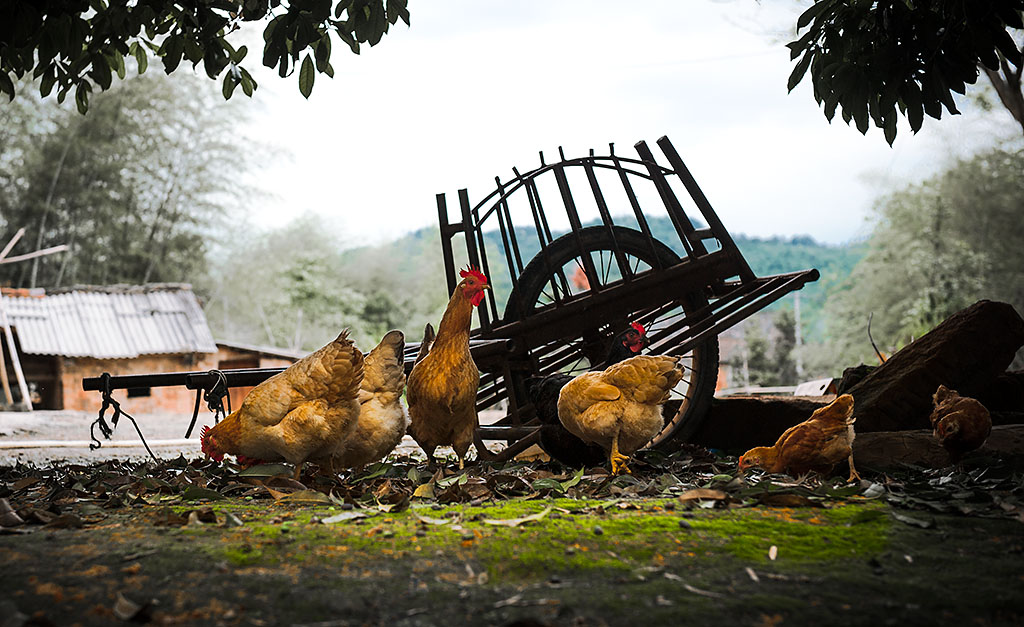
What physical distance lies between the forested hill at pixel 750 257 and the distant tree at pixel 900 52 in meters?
18.4

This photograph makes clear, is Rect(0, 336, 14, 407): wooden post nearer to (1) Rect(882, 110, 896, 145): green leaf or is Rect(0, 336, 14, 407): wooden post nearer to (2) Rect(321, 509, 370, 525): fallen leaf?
(2) Rect(321, 509, 370, 525): fallen leaf

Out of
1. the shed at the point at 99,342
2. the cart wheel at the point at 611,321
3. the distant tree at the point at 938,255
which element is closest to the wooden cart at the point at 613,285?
the cart wheel at the point at 611,321

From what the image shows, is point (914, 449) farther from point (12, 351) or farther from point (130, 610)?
point (12, 351)

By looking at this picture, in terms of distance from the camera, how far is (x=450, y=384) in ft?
11.7

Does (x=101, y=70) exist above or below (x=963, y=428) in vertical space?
above

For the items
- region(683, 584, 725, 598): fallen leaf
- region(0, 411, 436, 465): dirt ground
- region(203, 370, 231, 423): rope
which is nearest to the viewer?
region(683, 584, 725, 598): fallen leaf

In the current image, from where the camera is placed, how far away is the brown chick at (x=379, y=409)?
12.0 ft

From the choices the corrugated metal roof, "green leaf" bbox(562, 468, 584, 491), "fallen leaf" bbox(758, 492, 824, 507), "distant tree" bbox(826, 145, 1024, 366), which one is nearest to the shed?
the corrugated metal roof

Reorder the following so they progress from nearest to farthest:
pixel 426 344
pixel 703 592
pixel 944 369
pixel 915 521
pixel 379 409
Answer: pixel 703 592 → pixel 915 521 → pixel 379 409 → pixel 426 344 → pixel 944 369

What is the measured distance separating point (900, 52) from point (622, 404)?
1.83 m

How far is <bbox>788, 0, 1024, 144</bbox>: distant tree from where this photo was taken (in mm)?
2643

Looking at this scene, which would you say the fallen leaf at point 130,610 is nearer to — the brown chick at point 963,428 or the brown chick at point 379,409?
the brown chick at point 379,409

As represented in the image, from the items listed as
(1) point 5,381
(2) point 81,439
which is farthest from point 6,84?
(1) point 5,381

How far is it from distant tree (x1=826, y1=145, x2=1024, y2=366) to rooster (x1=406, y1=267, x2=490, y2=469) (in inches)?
584
